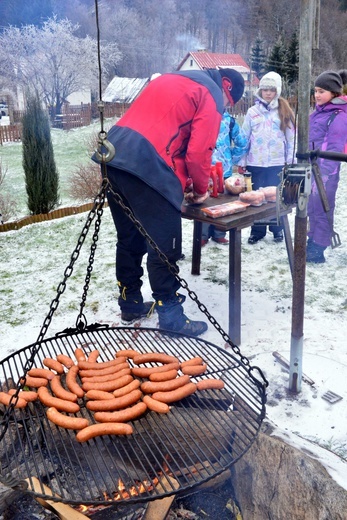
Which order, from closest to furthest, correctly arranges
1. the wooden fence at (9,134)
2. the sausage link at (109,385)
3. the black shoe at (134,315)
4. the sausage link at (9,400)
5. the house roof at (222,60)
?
the sausage link at (9,400) → the sausage link at (109,385) → the black shoe at (134,315) → the wooden fence at (9,134) → the house roof at (222,60)

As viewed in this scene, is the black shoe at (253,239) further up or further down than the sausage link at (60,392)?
further down

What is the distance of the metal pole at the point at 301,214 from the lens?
97.4 inches

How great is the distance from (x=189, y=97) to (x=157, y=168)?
1.82 ft

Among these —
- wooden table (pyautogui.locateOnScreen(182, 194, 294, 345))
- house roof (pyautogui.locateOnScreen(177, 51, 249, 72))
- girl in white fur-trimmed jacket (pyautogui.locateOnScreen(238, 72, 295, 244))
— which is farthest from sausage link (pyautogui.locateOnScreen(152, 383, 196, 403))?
house roof (pyautogui.locateOnScreen(177, 51, 249, 72))

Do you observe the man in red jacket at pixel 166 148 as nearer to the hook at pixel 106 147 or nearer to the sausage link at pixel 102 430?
→ the hook at pixel 106 147

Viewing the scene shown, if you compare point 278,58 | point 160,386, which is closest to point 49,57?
point 278,58

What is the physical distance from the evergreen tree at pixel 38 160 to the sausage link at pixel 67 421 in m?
6.66

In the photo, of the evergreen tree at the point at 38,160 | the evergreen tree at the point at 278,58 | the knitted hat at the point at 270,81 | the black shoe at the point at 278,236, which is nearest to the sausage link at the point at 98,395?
the knitted hat at the point at 270,81

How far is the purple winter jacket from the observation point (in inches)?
193

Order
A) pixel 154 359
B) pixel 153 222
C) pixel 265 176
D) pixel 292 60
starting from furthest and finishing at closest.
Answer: pixel 292 60
pixel 265 176
pixel 153 222
pixel 154 359

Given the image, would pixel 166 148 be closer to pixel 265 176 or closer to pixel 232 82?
pixel 232 82

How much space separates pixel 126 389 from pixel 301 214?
1.44 meters

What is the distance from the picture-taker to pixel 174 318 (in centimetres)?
378

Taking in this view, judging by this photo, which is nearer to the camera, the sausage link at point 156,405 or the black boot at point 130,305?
the sausage link at point 156,405
